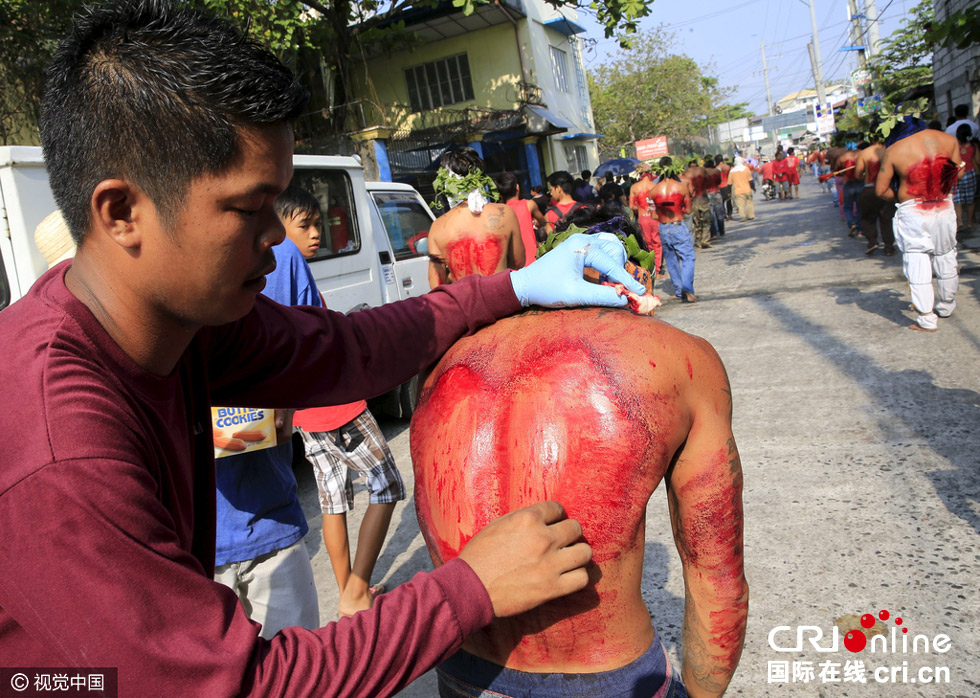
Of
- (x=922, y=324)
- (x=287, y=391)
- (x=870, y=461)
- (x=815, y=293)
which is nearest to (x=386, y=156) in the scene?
(x=815, y=293)

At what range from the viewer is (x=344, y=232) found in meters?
5.30

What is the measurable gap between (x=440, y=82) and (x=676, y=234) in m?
14.2

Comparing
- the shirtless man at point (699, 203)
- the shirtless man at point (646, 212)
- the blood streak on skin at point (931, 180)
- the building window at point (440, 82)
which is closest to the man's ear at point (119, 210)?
the blood streak on skin at point (931, 180)

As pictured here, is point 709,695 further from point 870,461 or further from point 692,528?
point 870,461

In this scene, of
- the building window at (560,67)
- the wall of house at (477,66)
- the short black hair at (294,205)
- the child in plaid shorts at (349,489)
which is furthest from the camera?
the building window at (560,67)

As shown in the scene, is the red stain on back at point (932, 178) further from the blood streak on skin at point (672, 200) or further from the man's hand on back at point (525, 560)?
the man's hand on back at point (525, 560)

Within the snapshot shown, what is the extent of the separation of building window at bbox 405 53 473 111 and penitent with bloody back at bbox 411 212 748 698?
20502 millimetres

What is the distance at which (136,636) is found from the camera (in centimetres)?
83

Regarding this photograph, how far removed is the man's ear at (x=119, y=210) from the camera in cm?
98

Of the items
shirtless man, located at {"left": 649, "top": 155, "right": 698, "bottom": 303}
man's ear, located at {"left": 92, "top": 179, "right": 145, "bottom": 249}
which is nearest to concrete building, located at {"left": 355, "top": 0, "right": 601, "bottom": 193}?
shirtless man, located at {"left": 649, "top": 155, "right": 698, "bottom": 303}

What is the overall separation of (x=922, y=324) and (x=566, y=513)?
5900 millimetres

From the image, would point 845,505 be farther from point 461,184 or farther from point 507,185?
point 507,185

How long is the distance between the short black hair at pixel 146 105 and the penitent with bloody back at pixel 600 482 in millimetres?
744

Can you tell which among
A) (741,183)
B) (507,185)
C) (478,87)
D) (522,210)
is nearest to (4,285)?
(522,210)
